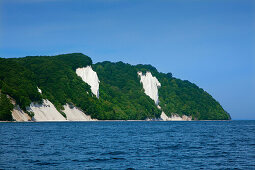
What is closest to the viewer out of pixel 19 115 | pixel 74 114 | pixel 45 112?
pixel 19 115

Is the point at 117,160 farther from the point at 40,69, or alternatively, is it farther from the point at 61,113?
the point at 40,69

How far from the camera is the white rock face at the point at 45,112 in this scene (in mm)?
134875

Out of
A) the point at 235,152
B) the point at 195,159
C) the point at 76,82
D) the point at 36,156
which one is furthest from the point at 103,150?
the point at 76,82

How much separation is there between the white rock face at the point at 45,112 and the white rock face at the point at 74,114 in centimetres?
1442

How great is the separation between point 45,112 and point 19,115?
1946 cm

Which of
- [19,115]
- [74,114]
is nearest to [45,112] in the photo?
[19,115]

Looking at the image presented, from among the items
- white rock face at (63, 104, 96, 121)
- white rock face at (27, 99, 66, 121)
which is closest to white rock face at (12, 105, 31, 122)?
white rock face at (27, 99, 66, 121)

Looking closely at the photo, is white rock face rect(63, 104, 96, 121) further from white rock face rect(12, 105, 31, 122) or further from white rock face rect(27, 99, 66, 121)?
white rock face rect(12, 105, 31, 122)

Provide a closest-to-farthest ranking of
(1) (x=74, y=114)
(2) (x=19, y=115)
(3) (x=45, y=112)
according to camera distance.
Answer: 1. (2) (x=19, y=115)
2. (3) (x=45, y=112)
3. (1) (x=74, y=114)

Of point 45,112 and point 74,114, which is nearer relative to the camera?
point 45,112

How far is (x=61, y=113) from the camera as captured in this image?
15625cm

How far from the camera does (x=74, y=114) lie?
17150cm

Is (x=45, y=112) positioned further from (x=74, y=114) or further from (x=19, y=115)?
(x=74, y=114)

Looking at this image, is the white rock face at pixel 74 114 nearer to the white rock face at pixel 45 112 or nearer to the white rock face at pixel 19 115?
the white rock face at pixel 45 112
